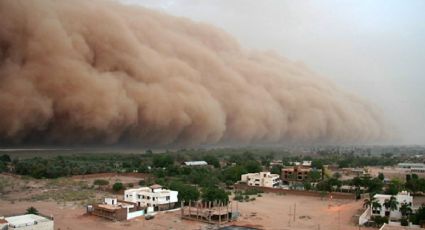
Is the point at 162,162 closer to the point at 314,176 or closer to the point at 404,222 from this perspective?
the point at 314,176

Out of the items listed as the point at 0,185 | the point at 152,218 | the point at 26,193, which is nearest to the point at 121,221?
the point at 152,218

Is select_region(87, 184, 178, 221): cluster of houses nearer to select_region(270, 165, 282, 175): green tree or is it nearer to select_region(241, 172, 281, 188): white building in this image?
select_region(241, 172, 281, 188): white building

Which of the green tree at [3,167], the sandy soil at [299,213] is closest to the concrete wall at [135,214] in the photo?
the sandy soil at [299,213]

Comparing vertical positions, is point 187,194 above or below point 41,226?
above

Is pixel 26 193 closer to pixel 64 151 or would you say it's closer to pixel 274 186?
pixel 274 186

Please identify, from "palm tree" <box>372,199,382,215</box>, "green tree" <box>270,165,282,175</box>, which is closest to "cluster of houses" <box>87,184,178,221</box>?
"palm tree" <box>372,199,382,215</box>

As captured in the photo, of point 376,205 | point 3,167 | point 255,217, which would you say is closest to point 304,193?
point 376,205

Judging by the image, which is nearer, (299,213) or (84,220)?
(84,220)
